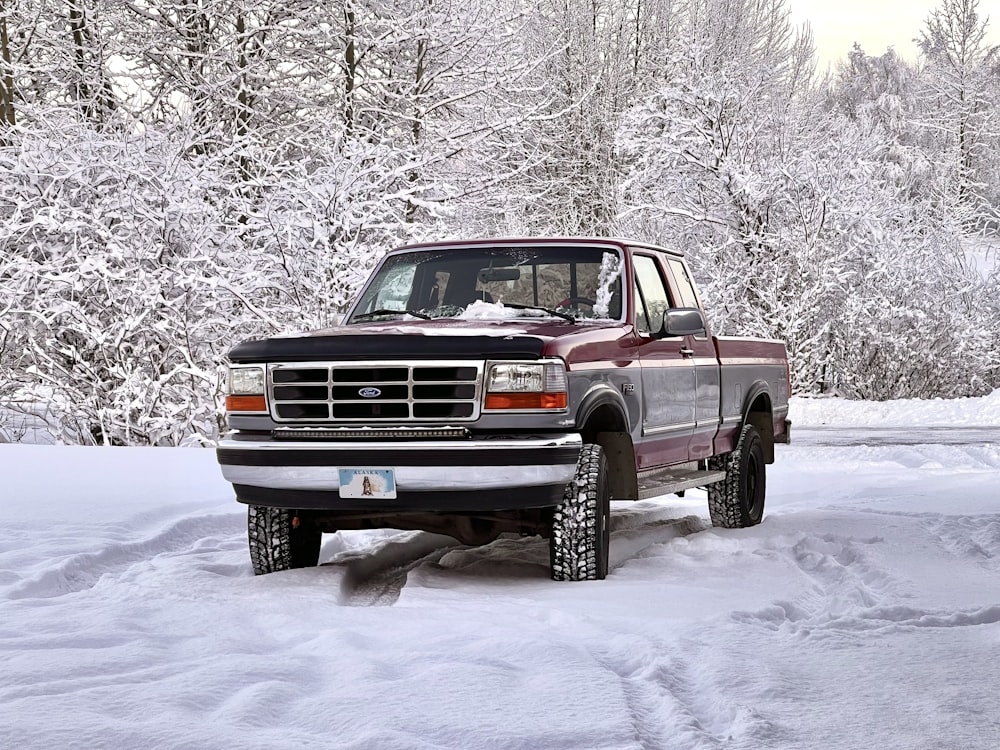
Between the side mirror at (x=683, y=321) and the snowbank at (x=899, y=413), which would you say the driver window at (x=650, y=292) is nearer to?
the side mirror at (x=683, y=321)

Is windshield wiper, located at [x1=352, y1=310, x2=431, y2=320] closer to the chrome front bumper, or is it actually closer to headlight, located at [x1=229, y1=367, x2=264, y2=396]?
headlight, located at [x1=229, y1=367, x2=264, y2=396]

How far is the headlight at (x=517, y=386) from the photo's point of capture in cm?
610

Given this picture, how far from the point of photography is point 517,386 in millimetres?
6102

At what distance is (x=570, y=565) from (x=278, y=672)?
2198 mm

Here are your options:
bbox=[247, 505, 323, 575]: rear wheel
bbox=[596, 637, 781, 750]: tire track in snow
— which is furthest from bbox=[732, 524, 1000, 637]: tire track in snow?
bbox=[247, 505, 323, 575]: rear wheel

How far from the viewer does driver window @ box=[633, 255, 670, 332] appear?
786cm

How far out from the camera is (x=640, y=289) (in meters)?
7.85

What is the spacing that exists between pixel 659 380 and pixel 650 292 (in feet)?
2.31

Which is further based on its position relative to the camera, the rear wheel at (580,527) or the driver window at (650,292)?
the driver window at (650,292)

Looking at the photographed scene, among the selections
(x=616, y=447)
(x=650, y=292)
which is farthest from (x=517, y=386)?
(x=650, y=292)

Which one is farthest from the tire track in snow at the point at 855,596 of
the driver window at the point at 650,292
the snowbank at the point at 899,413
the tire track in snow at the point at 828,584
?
the snowbank at the point at 899,413

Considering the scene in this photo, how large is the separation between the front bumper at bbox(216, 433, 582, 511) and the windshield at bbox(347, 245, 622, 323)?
4.85 feet

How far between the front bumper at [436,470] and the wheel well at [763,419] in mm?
4222

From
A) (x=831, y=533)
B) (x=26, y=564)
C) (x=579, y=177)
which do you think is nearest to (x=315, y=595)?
(x=26, y=564)
